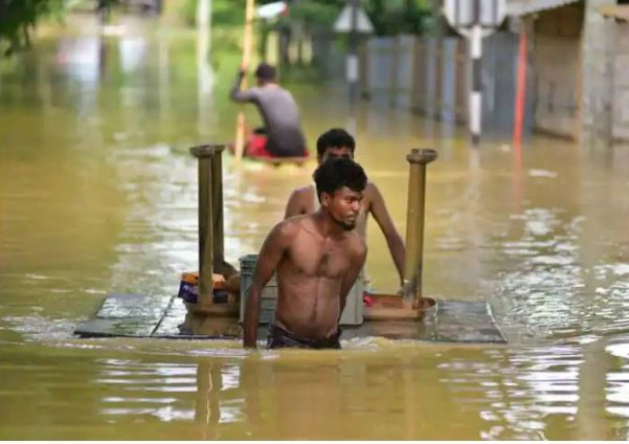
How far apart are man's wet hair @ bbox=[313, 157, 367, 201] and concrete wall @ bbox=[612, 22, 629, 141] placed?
14.4 m

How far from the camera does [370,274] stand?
12.0 metres

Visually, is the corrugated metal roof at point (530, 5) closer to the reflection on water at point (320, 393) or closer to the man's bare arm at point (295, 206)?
the man's bare arm at point (295, 206)

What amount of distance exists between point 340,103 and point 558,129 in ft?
30.5

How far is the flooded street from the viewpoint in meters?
7.19

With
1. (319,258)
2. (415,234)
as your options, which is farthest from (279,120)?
(319,258)

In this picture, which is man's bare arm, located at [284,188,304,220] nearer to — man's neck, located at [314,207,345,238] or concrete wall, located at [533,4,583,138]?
man's neck, located at [314,207,345,238]

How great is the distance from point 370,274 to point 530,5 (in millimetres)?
12987

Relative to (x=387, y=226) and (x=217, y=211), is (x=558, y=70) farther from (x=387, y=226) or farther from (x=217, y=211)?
(x=387, y=226)

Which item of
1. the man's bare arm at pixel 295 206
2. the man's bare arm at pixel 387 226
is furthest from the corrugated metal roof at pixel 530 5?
the man's bare arm at pixel 295 206

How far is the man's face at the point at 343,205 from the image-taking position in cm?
793

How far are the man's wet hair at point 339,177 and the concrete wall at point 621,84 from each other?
47.3 feet

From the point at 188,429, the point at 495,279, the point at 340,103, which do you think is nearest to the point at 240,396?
the point at 188,429

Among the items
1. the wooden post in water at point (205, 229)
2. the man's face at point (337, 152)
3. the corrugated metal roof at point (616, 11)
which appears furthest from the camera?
the corrugated metal roof at point (616, 11)

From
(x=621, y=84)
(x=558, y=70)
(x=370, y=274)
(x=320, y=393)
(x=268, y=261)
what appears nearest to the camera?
(x=320, y=393)
